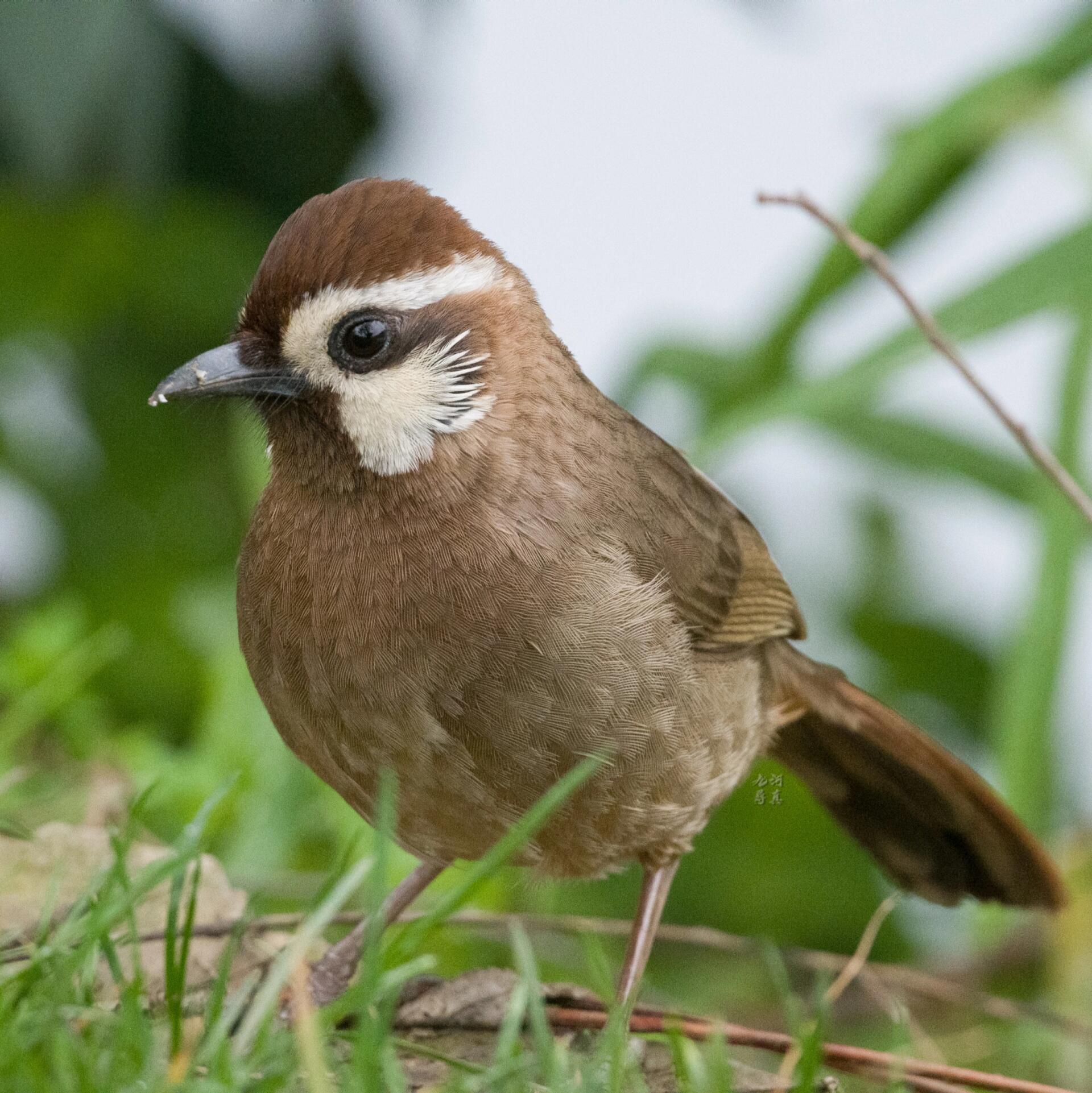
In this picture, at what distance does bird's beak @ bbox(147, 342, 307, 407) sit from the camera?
2650 millimetres

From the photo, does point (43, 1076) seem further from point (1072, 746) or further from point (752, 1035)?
point (1072, 746)

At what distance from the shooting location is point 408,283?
2664 mm

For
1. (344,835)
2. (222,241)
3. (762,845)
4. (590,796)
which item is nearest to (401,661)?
(590,796)

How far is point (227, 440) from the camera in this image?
19.0 ft

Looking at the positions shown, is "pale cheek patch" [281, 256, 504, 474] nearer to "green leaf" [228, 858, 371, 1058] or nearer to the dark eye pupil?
the dark eye pupil

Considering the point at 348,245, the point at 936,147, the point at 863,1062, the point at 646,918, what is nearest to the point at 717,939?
the point at 646,918

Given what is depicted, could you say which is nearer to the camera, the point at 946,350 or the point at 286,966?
the point at 286,966

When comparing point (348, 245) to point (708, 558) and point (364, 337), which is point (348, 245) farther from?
point (708, 558)

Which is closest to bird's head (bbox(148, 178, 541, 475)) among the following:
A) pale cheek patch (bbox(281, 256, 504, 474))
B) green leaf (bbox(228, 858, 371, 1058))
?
pale cheek patch (bbox(281, 256, 504, 474))

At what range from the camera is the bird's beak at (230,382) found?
104 inches

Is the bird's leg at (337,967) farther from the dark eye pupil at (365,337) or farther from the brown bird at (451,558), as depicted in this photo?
the dark eye pupil at (365,337)

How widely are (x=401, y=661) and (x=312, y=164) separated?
11.4 ft

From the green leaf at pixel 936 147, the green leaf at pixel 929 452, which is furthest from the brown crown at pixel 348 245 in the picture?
the green leaf at pixel 929 452

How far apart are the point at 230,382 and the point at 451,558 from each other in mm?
488
